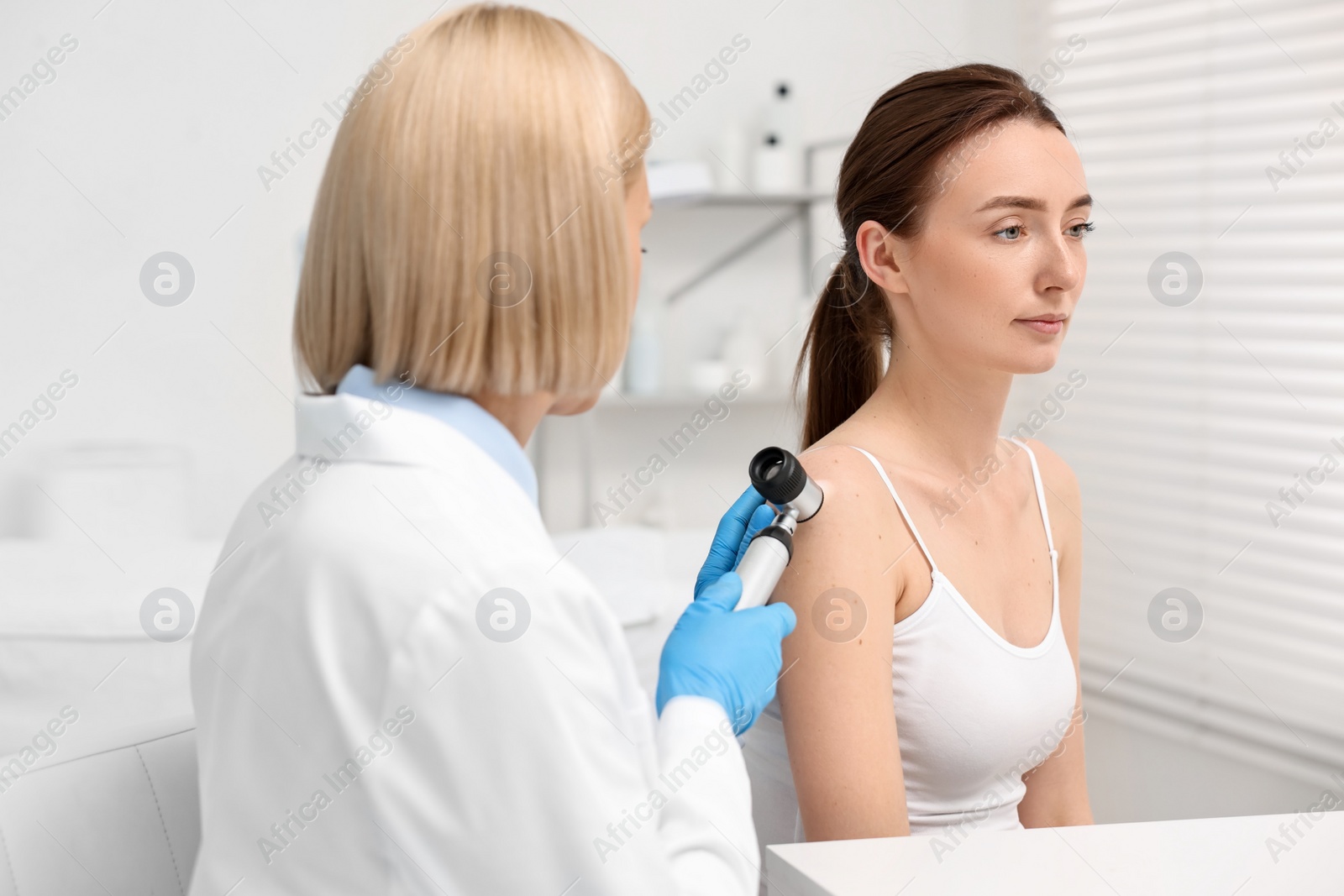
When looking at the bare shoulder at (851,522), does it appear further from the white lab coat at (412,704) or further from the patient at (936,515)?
the white lab coat at (412,704)

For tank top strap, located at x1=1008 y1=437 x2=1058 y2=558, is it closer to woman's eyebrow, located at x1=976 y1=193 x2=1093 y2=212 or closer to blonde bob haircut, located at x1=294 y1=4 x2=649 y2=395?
woman's eyebrow, located at x1=976 y1=193 x2=1093 y2=212

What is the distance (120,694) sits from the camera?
1417mm

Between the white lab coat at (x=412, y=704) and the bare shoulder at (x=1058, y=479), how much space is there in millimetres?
798

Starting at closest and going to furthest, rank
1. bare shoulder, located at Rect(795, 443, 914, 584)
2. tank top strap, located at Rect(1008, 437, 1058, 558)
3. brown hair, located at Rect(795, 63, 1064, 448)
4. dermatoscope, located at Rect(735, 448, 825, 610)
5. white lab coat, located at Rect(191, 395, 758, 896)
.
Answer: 1. white lab coat, located at Rect(191, 395, 758, 896)
2. dermatoscope, located at Rect(735, 448, 825, 610)
3. bare shoulder, located at Rect(795, 443, 914, 584)
4. brown hair, located at Rect(795, 63, 1064, 448)
5. tank top strap, located at Rect(1008, 437, 1058, 558)

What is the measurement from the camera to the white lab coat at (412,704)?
1.73 feet

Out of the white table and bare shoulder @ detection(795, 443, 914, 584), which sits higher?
bare shoulder @ detection(795, 443, 914, 584)

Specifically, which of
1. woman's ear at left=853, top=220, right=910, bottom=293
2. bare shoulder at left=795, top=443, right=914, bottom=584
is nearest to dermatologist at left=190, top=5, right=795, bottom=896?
bare shoulder at left=795, top=443, right=914, bottom=584

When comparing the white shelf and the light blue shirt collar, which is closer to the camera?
the light blue shirt collar

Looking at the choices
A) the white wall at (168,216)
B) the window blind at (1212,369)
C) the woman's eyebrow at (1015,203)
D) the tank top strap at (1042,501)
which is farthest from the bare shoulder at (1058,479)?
the white wall at (168,216)

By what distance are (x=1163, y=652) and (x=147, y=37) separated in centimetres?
213

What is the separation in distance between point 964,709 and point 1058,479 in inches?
16.0

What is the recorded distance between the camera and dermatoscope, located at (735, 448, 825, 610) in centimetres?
85

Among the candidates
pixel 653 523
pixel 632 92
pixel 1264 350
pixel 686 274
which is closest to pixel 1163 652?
pixel 1264 350

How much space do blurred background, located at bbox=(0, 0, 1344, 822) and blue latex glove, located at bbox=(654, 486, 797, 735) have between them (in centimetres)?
85
